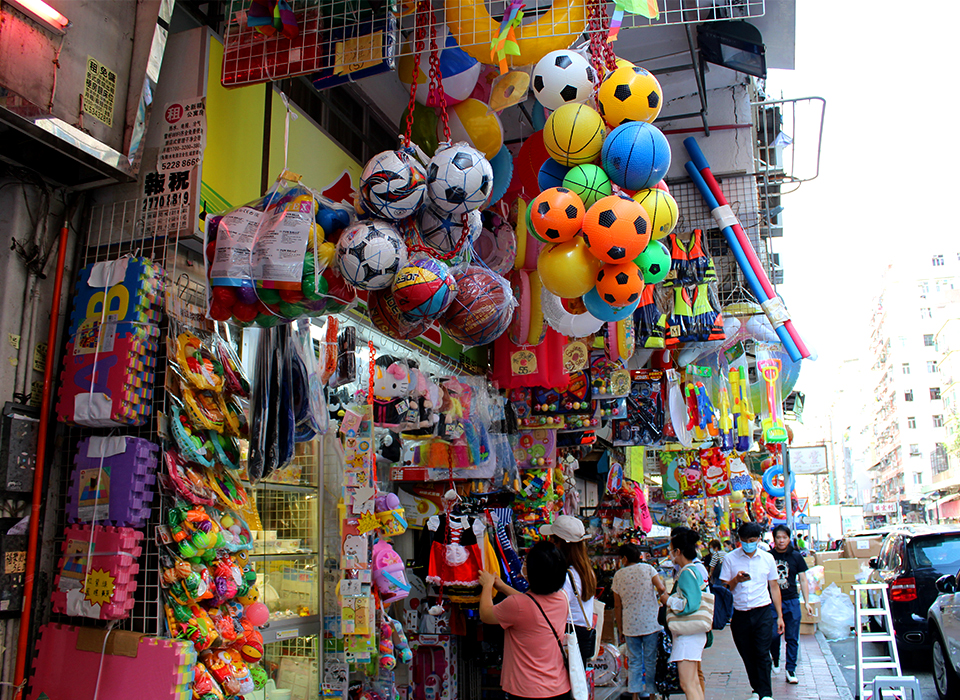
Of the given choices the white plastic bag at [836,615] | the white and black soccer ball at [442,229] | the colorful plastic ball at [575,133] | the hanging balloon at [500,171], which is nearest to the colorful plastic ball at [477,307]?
the white and black soccer ball at [442,229]

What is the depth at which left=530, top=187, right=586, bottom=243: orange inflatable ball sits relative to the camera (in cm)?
322

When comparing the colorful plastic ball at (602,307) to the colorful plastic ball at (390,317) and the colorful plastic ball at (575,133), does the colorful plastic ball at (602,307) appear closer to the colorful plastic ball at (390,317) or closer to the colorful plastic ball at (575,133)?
the colorful plastic ball at (575,133)

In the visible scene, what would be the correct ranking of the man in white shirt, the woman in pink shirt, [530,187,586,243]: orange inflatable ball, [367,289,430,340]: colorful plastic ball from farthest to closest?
1. the man in white shirt
2. the woman in pink shirt
3. [530,187,586,243]: orange inflatable ball
4. [367,289,430,340]: colorful plastic ball

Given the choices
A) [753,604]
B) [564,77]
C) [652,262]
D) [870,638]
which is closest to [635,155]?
[652,262]

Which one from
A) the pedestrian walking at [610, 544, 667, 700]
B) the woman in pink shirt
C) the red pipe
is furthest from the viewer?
the pedestrian walking at [610, 544, 667, 700]

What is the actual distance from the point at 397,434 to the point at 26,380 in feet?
10.3

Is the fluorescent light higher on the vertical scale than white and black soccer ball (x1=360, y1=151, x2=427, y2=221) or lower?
higher

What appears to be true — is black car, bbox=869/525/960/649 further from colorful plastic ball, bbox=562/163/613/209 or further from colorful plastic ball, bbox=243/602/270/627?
colorful plastic ball, bbox=243/602/270/627

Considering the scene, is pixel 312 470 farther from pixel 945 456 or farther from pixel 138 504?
pixel 945 456

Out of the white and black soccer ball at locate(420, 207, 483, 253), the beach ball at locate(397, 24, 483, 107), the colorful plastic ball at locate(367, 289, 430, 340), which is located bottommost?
the colorful plastic ball at locate(367, 289, 430, 340)

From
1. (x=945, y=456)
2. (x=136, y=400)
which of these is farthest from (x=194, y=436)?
(x=945, y=456)

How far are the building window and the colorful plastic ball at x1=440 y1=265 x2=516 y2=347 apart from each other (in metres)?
64.9

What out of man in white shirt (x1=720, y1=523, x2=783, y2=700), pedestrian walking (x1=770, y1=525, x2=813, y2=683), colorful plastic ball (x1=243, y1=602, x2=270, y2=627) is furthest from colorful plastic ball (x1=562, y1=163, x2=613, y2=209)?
pedestrian walking (x1=770, y1=525, x2=813, y2=683)

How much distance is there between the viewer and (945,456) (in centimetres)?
5778
